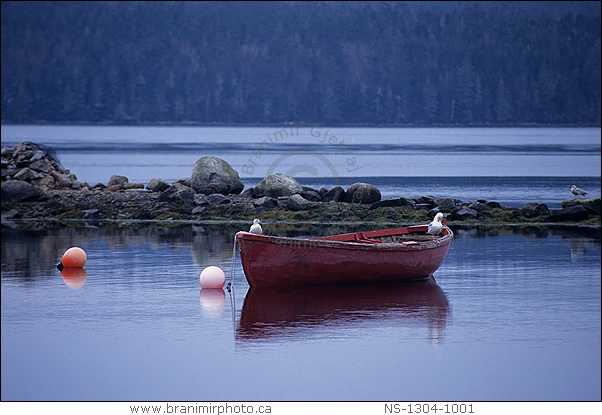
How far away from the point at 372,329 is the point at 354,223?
15282 millimetres

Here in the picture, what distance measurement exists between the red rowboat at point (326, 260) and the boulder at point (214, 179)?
1707cm

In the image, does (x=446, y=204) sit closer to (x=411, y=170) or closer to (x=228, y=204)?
(x=228, y=204)

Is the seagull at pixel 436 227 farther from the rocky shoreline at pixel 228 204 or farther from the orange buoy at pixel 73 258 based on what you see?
the rocky shoreline at pixel 228 204

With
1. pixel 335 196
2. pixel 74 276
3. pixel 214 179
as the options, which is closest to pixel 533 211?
pixel 335 196

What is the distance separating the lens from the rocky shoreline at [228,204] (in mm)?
31391

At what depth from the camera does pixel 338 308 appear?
16.9 m

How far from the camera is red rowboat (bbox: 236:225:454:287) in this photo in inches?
707

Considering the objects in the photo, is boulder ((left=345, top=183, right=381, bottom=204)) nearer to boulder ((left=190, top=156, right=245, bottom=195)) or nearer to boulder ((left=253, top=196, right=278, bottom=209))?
boulder ((left=253, top=196, right=278, bottom=209))

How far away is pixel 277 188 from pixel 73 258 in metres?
14.0

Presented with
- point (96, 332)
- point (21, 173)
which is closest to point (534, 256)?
point (96, 332)

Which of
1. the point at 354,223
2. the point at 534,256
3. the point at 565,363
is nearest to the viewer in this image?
the point at 565,363

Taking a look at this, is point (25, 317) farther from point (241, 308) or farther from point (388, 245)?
point (388, 245)

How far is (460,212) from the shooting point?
103ft

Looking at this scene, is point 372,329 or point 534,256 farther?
point 534,256
